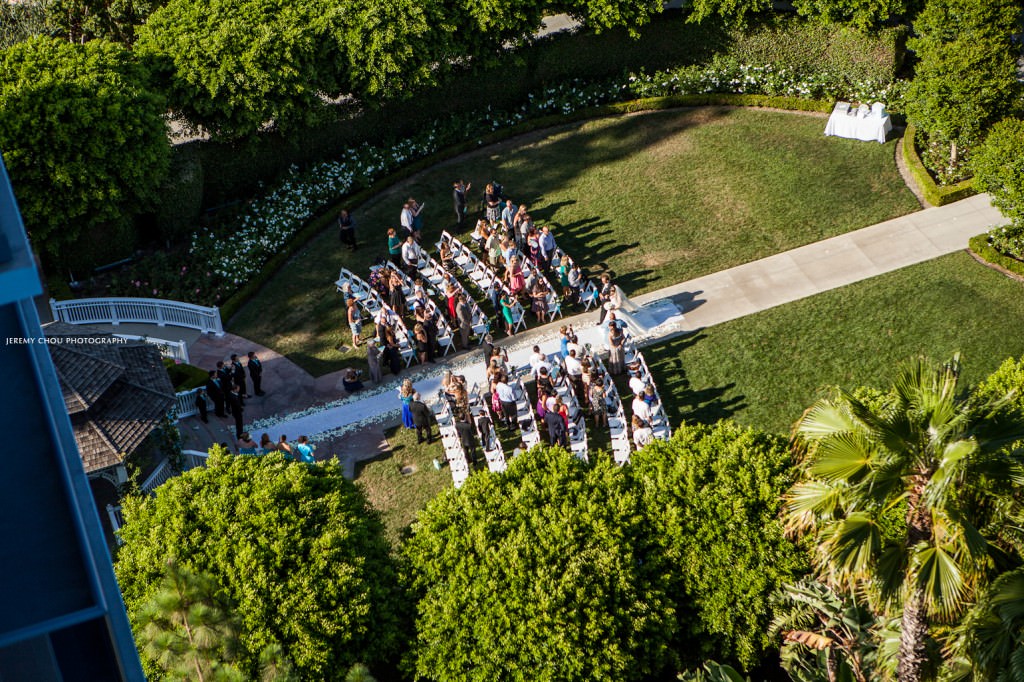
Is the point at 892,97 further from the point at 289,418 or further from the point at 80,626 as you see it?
the point at 80,626

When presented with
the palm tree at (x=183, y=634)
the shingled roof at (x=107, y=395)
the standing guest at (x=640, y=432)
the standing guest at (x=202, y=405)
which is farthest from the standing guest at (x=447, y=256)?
the palm tree at (x=183, y=634)

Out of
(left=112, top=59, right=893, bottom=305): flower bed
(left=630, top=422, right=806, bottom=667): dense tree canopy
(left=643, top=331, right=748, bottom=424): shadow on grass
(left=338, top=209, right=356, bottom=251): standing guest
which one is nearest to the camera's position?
(left=630, top=422, right=806, bottom=667): dense tree canopy

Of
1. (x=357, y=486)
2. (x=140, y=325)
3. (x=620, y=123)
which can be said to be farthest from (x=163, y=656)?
(x=620, y=123)

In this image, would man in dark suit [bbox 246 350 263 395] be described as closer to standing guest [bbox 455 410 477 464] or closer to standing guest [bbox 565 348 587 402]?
standing guest [bbox 455 410 477 464]

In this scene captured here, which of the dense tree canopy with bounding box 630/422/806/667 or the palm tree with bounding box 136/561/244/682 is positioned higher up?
the palm tree with bounding box 136/561/244/682

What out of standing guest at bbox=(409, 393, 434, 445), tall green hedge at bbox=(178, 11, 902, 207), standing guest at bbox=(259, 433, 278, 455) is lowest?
standing guest at bbox=(409, 393, 434, 445)

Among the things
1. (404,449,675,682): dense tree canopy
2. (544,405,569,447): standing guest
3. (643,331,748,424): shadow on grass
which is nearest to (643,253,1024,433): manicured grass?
(643,331,748,424): shadow on grass
